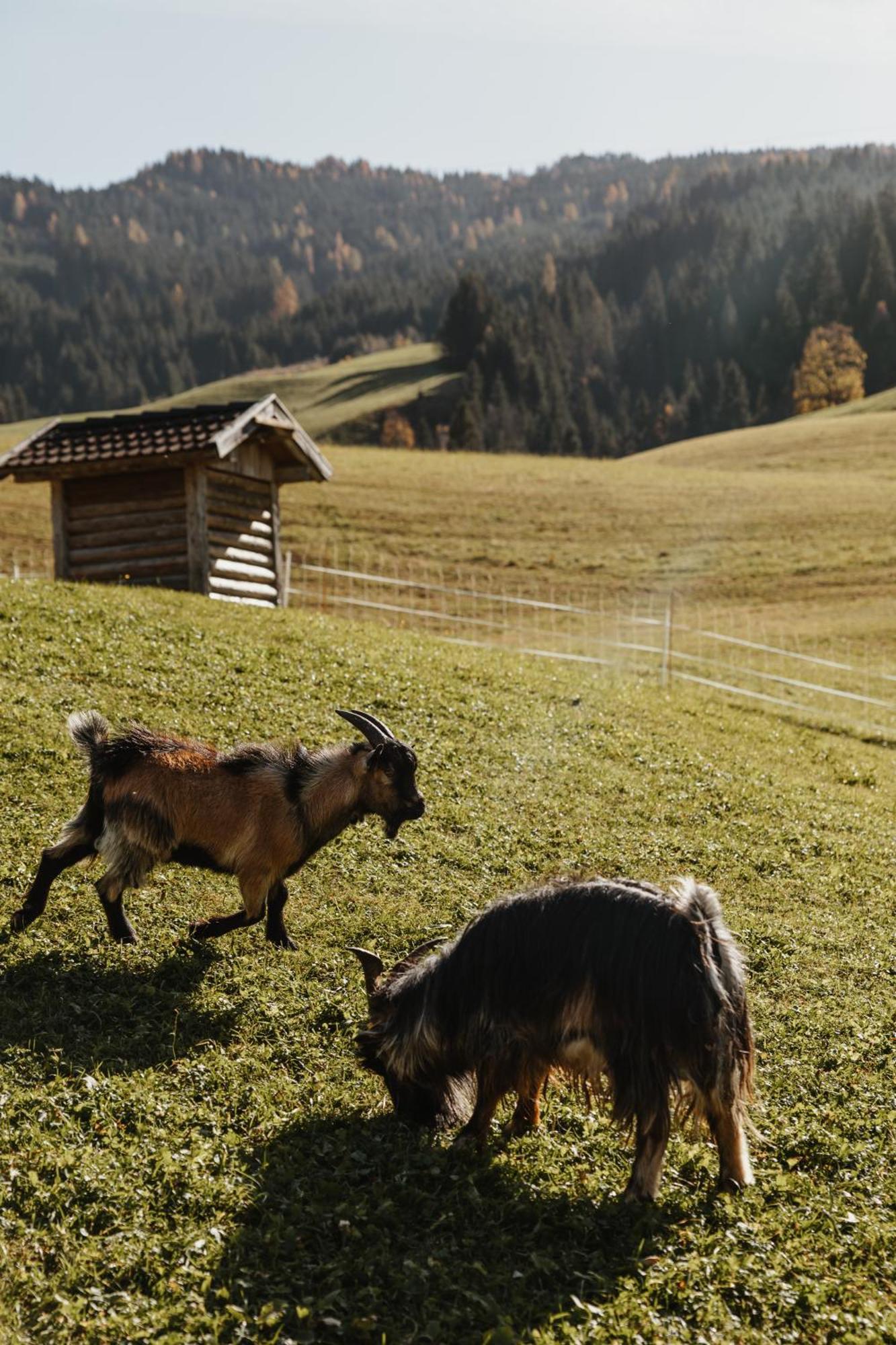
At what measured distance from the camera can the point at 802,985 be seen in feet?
33.2

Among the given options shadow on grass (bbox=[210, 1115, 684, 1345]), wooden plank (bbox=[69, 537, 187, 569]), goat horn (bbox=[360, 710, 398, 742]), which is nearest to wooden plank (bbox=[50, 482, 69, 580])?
wooden plank (bbox=[69, 537, 187, 569])

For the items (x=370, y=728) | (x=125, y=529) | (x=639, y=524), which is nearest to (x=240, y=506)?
(x=125, y=529)

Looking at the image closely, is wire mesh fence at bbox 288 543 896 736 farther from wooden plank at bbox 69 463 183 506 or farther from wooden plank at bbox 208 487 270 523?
wooden plank at bbox 69 463 183 506

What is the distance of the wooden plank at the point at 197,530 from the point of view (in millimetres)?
23766

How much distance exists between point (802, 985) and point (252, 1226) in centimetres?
578

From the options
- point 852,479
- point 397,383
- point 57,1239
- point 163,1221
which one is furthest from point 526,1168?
point 397,383

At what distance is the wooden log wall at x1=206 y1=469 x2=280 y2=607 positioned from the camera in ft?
79.6

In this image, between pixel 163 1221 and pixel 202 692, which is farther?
pixel 202 692

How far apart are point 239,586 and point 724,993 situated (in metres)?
19.8

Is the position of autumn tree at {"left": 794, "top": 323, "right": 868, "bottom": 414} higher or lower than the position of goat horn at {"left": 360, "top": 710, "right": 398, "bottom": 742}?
higher

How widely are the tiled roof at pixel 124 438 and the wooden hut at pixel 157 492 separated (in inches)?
1.0

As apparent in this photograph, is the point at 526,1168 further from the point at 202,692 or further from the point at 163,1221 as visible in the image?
the point at 202,692

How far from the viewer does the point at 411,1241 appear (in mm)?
6094

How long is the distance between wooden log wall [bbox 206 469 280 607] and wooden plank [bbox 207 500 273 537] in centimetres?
1
